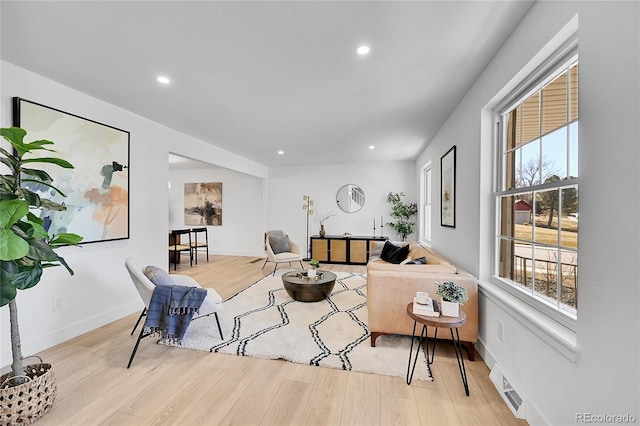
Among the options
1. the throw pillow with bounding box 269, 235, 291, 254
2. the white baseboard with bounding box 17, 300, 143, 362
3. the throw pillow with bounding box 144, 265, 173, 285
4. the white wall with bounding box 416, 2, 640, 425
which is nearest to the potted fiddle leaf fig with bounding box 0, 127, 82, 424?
the throw pillow with bounding box 144, 265, 173, 285

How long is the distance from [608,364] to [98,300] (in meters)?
4.03

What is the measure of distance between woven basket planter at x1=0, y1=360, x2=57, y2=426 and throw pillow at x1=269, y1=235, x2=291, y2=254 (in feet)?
12.3

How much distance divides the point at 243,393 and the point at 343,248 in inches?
180

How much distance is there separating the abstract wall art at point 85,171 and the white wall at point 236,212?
13.7ft

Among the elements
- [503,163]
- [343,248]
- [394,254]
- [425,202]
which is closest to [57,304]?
[394,254]

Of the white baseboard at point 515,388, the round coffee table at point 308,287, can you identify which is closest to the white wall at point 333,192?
the round coffee table at point 308,287

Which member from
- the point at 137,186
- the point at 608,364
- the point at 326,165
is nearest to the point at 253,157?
the point at 326,165

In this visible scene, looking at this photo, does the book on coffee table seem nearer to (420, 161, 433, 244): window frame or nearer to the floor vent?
the floor vent

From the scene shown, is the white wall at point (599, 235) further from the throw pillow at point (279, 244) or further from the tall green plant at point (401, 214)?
the tall green plant at point (401, 214)

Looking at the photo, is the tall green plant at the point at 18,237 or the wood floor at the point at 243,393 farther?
the wood floor at the point at 243,393

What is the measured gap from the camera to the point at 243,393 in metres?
1.86

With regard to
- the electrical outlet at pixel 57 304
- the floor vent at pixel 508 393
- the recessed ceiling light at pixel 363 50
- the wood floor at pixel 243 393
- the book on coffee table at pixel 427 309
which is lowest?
the wood floor at pixel 243 393

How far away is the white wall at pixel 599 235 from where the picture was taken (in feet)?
3.24

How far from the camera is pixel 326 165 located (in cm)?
682
